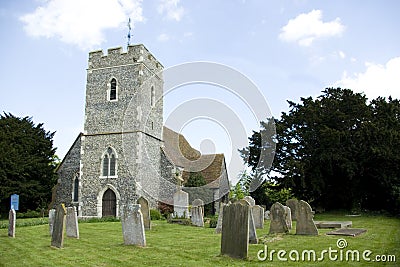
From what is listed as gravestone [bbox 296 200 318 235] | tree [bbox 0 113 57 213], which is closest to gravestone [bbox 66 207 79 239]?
gravestone [bbox 296 200 318 235]

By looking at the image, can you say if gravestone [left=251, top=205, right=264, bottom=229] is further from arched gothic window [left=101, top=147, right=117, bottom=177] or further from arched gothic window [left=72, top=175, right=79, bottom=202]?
arched gothic window [left=72, top=175, right=79, bottom=202]

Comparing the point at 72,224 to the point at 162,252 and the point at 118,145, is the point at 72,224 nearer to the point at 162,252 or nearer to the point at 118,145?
the point at 162,252

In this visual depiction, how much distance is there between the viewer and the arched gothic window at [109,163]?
992 inches

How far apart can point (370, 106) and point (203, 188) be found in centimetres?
1359

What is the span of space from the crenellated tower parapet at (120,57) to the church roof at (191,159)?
7.27 m

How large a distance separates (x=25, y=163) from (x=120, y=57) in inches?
393

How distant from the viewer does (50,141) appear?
29281 millimetres

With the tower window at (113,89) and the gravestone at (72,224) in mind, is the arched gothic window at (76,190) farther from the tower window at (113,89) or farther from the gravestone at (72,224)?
the gravestone at (72,224)

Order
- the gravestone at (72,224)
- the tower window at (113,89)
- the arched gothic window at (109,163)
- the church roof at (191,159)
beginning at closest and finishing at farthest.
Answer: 1. the gravestone at (72,224)
2. the arched gothic window at (109,163)
3. the tower window at (113,89)
4. the church roof at (191,159)

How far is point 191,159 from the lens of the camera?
34.1m

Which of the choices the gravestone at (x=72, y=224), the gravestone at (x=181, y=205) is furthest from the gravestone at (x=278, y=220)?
the gravestone at (x=181, y=205)

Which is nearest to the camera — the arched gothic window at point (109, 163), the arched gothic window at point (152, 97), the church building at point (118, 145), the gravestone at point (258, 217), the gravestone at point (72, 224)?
the gravestone at point (72, 224)

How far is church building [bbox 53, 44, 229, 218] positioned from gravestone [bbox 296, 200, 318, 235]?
13827 mm

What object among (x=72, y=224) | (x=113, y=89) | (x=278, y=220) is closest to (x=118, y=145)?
(x=113, y=89)
